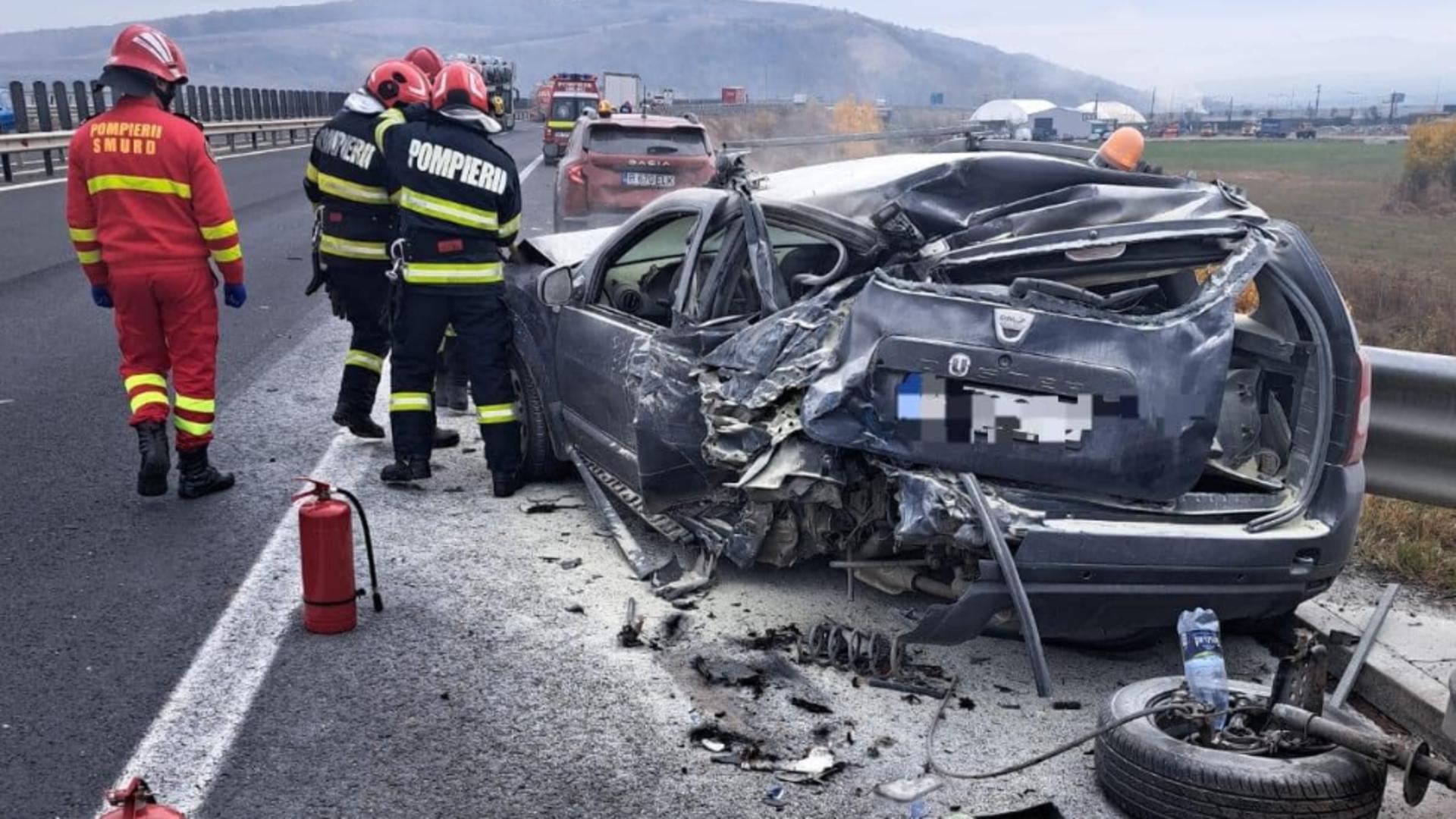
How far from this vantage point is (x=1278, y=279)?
173 inches

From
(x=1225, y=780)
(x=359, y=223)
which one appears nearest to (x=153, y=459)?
(x=359, y=223)

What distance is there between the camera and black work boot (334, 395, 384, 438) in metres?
7.30

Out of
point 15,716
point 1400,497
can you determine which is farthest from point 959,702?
point 15,716

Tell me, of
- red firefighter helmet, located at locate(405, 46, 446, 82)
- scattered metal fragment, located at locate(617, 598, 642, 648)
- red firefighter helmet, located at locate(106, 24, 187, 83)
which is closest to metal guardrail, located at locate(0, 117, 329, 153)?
red firefighter helmet, located at locate(405, 46, 446, 82)

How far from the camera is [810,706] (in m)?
4.33

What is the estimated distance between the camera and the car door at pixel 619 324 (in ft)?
18.8

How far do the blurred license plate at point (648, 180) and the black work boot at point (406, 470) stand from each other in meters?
9.04

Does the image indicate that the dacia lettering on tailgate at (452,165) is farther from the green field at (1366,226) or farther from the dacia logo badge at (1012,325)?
the green field at (1366,226)

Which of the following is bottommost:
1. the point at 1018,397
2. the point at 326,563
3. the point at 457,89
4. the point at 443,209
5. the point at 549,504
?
the point at 549,504

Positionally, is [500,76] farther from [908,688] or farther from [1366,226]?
[908,688]

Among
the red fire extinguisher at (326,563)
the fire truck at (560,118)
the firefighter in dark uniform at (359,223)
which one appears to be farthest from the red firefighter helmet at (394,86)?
the fire truck at (560,118)

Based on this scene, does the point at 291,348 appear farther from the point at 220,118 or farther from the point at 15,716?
the point at 220,118

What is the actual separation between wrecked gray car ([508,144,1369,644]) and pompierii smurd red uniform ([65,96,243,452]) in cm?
227

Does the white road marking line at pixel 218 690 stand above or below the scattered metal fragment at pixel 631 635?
above
